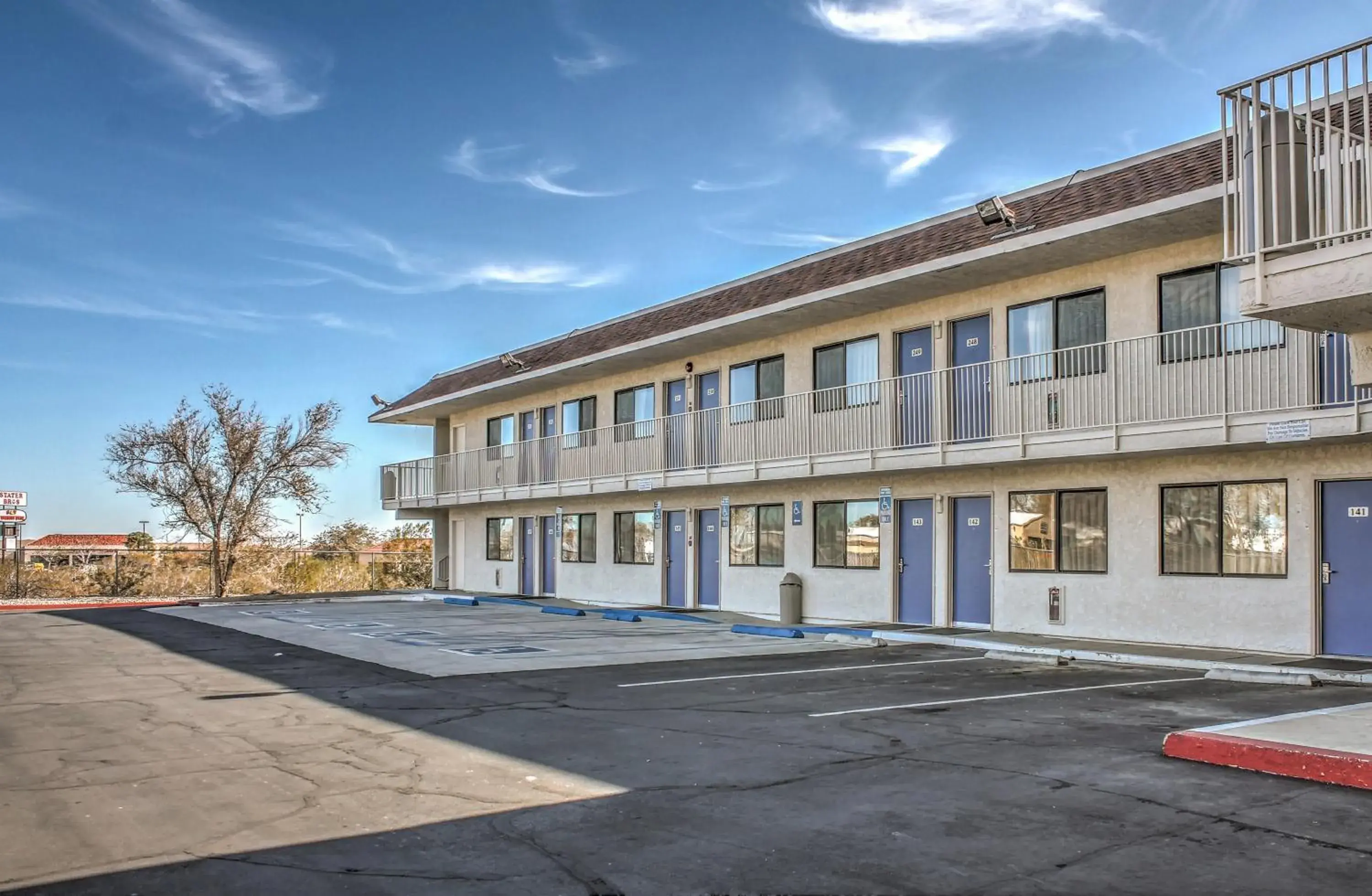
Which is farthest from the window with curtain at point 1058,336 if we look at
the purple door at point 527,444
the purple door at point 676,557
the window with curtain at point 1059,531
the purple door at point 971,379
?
the purple door at point 527,444

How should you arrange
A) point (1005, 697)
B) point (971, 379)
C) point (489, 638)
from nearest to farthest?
point (1005, 697), point (971, 379), point (489, 638)

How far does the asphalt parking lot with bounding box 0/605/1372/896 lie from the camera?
213 inches

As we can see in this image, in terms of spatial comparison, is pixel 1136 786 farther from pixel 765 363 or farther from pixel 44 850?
pixel 765 363

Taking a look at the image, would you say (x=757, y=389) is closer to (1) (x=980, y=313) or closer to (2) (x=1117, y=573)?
(1) (x=980, y=313)

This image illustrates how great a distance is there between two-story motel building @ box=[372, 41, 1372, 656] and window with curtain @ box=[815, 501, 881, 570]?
5cm

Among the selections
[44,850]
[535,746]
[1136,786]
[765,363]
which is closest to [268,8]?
[765,363]

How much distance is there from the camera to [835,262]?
21797 mm

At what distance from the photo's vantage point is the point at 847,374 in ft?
71.9

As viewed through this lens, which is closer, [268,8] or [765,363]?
[268,8]

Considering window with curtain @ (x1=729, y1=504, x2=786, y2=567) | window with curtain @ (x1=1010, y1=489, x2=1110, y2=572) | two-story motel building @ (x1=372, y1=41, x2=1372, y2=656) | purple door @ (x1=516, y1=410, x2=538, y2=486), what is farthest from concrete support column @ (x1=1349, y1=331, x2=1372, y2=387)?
purple door @ (x1=516, y1=410, x2=538, y2=486)

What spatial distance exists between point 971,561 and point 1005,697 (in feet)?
25.7

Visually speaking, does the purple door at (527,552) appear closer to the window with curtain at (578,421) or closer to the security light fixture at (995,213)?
the window with curtain at (578,421)

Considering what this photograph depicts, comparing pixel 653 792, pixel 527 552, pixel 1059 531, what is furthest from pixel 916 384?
pixel 527 552

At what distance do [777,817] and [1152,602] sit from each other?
12.0 m
